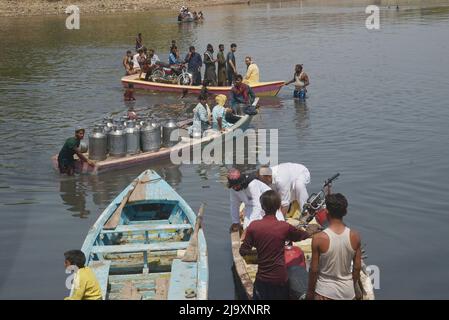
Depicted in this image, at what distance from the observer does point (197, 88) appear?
2483cm

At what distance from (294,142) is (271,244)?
11.6 m

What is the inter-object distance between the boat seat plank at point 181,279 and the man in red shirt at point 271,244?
1218mm

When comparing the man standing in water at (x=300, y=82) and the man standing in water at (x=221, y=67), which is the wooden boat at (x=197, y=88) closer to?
the man standing in water at (x=300, y=82)

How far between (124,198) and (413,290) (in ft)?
17.5

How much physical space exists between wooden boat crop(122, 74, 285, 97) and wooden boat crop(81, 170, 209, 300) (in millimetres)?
11193

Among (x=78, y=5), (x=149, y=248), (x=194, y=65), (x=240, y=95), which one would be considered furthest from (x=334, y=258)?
(x=78, y=5)

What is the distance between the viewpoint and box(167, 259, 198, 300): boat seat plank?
873 centimetres

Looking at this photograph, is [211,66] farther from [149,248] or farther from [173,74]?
[149,248]

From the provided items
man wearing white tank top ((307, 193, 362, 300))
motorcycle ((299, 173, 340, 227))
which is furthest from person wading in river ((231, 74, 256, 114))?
man wearing white tank top ((307, 193, 362, 300))

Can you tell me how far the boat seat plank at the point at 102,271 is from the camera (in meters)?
9.09

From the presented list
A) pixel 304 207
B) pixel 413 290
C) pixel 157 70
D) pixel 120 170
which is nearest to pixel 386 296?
pixel 413 290

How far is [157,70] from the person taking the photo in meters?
26.7

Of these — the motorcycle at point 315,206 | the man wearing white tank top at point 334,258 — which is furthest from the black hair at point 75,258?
the motorcycle at point 315,206
